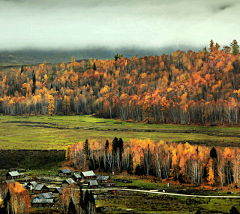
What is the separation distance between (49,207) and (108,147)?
135 ft

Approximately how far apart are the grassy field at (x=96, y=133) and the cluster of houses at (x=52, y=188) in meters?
34.3

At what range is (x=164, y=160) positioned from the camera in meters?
98.1

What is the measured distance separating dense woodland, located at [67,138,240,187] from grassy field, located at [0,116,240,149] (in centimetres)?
2363

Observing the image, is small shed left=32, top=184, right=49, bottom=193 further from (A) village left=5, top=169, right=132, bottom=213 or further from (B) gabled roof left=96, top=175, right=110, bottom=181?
(B) gabled roof left=96, top=175, right=110, bottom=181

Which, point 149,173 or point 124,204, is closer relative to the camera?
point 124,204

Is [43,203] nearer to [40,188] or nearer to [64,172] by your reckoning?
[40,188]

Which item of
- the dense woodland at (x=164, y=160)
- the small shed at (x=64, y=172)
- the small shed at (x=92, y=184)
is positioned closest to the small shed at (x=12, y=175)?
the small shed at (x=64, y=172)

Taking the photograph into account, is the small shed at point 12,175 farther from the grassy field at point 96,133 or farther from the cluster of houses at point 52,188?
the grassy field at point 96,133

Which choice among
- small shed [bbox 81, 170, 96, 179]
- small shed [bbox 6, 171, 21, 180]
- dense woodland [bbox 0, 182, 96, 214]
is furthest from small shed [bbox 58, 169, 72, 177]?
dense woodland [bbox 0, 182, 96, 214]

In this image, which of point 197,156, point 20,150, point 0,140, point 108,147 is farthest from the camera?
point 0,140

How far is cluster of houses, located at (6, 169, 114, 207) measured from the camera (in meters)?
72.5

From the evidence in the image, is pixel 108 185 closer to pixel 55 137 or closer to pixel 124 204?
pixel 124 204

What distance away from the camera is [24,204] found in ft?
219

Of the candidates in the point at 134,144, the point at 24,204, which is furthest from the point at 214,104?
the point at 24,204
